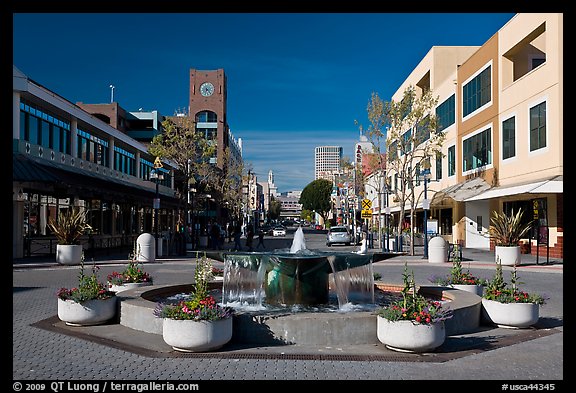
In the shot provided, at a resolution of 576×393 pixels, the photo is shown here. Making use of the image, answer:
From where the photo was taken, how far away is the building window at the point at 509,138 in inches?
1281

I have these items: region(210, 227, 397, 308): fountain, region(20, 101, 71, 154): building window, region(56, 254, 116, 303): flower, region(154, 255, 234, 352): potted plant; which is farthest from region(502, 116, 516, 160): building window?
region(154, 255, 234, 352): potted plant

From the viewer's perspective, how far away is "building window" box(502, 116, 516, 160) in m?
32.5

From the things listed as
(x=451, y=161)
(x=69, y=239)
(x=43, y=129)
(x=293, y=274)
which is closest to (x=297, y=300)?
(x=293, y=274)

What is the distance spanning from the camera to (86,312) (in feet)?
32.6

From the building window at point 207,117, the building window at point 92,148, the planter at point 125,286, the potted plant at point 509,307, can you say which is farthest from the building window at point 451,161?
the building window at point 207,117

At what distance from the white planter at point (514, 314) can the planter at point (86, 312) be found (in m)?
6.91

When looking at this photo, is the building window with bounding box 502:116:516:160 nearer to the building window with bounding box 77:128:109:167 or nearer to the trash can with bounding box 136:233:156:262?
the trash can with bounding box 136:233:156:262

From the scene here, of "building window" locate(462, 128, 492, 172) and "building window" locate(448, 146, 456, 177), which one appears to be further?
"building window" locate(448, 146, 456, 177)

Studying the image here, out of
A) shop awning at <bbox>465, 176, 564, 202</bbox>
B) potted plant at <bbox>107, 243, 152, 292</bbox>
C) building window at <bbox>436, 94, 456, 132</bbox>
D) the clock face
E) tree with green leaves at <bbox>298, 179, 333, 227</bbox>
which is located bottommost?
potted plant at <bbox>107, 243, 152, 292</bbox>

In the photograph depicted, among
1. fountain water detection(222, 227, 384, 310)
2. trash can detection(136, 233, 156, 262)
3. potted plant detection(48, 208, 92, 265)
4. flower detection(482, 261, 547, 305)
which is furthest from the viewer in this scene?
trash can detection(136, 233, 156, 262)

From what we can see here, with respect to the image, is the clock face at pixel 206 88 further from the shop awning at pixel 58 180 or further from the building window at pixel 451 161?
the building window at pixel 451 161

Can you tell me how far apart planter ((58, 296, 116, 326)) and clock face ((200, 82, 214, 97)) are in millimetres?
87537

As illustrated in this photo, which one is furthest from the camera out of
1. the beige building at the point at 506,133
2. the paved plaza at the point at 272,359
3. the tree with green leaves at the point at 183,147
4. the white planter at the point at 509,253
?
the tree with green leaves at the point at 183,147
